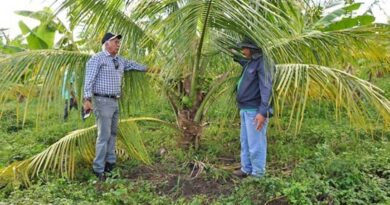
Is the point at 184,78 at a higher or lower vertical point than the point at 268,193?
higher

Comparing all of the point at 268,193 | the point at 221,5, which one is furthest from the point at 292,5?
the point at 268,193

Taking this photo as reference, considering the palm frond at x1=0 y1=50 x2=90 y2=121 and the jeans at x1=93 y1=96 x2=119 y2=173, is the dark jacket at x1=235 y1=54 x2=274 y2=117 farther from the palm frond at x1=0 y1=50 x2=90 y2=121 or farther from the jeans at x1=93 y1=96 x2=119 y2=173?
the palm frond at x1=0 y1=50 x2=90 y2=121

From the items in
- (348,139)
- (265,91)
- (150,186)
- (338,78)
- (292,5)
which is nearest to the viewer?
(338,78)

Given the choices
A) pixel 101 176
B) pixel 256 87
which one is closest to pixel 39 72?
pixel 101 176

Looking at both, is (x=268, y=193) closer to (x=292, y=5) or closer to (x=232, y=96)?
(x=232, y=96)

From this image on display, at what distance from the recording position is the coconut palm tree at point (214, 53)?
410 centimetres

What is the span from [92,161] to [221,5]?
2275mm

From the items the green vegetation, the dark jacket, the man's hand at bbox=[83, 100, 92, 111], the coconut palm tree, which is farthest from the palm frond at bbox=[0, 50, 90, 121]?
the dark jacket

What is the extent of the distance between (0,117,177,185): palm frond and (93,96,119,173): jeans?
0.70 ft

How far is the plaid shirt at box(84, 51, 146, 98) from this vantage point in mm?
4723

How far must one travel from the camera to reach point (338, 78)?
406 centimetres

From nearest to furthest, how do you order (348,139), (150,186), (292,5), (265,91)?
Answer: 1. (265,91)
2. (150,186)
3. (292,5)
4. (348,139)

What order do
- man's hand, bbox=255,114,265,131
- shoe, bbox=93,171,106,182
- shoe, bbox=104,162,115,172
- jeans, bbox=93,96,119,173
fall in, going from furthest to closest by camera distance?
shoe, bbox=104,162,115,172 → shoe, bbox=93,171,106,182 → jeans, bbox=93,96,119,173 → man's hand, bbox=255,114,265,131

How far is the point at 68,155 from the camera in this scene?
5008mm
